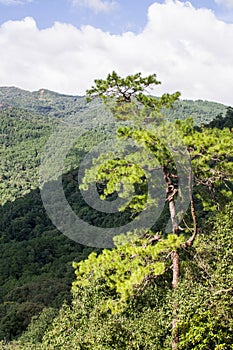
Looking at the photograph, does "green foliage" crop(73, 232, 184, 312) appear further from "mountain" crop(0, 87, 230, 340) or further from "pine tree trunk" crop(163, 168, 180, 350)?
"mountain" crop(0, 87, 230, 340)

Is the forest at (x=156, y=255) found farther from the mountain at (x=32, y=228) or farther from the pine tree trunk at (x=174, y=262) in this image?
the mountain at (x=32, y=228)

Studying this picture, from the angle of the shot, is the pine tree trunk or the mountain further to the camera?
the mountain

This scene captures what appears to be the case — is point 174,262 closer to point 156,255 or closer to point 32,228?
point 156,255

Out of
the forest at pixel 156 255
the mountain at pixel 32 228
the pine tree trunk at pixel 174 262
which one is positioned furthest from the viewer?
the mountain at pixel 32 228

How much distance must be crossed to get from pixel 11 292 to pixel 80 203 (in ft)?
83.6

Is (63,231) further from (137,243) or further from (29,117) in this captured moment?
(29,117)

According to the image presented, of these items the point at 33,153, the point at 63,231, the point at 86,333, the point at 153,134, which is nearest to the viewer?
the point at 153,134

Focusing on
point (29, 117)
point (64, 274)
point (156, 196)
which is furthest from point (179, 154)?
point (29, 117)

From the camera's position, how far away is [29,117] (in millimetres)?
156250

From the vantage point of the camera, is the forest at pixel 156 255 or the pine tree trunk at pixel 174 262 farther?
the pine tree trunk at pixel 174 262

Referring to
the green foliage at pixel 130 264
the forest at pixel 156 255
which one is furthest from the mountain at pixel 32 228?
the green foliage at pixel 130 264

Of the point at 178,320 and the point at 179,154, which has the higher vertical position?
the point at 179,154

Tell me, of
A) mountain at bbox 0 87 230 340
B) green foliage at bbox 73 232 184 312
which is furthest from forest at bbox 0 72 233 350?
mountain at bbox 0 87 230 340

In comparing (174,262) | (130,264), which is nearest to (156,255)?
(130,264)
